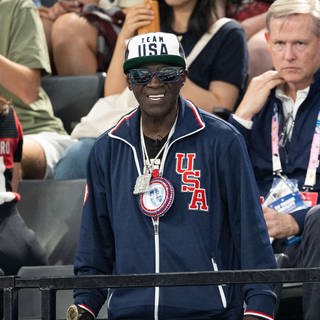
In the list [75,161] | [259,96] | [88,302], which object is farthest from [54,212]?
[88,302]

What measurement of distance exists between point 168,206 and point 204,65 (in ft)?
7.41

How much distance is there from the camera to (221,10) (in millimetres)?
6293

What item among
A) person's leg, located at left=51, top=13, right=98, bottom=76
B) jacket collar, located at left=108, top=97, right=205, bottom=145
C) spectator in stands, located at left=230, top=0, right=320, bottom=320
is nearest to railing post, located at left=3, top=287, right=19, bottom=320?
jacket collar, located at left=108, top=97, right=205, bottom=145

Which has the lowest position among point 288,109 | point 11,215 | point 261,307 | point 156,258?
point 11,215

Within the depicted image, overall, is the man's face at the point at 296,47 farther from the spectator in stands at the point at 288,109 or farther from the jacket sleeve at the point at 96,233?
the jacket sleeve at the point at 96,233

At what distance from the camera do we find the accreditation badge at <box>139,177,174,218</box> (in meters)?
3.89

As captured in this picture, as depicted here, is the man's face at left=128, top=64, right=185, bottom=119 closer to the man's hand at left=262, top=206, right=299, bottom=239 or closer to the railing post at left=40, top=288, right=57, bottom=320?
the railing post at left=40, top=288, right=57, bottom=320

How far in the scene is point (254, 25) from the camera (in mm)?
6680

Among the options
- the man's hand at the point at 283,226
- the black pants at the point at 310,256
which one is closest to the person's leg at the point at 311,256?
the black pants at the point at 310,256

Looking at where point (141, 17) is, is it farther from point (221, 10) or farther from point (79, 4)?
point (79, 4)

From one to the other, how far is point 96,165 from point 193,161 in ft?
1.22

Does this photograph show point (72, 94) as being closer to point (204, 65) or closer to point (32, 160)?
point (32, 160)

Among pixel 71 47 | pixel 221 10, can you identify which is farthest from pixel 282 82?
pixel 71 47

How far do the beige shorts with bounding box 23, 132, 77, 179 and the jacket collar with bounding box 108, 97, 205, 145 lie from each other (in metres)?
2.08
